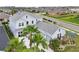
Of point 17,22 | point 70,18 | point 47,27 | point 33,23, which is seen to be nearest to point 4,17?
point 17,22

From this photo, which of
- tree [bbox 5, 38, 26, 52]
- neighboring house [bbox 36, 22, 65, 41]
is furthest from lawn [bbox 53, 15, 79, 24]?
tree [bbox 5, 38, 26, 52]

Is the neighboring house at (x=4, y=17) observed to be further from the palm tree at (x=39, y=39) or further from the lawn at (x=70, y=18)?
the lawn at (x=70, y=18)

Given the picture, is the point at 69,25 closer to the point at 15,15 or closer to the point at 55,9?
the point at 55,9

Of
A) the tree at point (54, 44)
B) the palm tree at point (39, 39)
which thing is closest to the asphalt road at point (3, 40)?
the palm tree at point (39, 39)

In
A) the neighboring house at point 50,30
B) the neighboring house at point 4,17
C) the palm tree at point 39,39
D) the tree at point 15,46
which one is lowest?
the tree at point 15,46

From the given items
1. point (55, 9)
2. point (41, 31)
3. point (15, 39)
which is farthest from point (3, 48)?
point (55, 9)

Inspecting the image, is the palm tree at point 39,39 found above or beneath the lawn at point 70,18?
beneath

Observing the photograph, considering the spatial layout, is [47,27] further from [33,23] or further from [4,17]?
[4,17]
